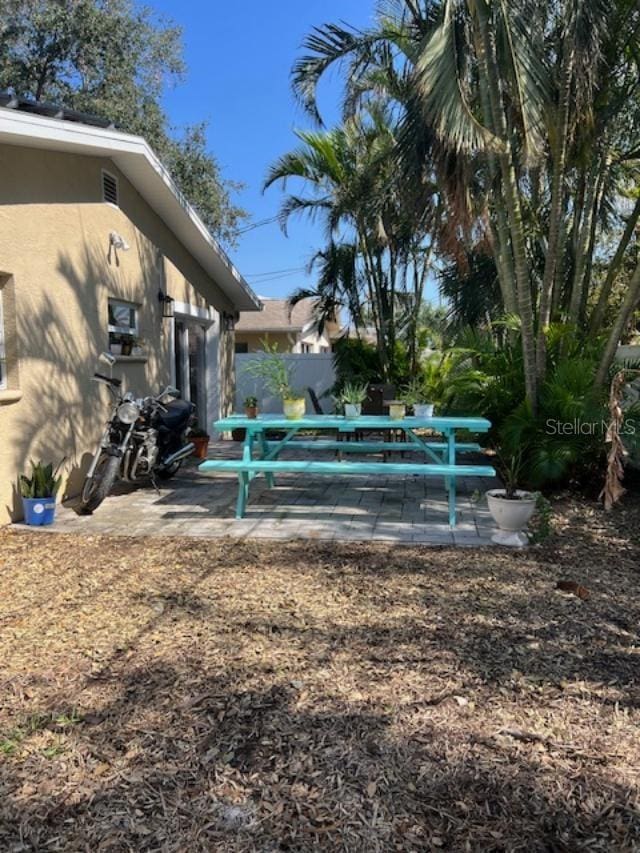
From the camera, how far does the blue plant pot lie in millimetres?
5755

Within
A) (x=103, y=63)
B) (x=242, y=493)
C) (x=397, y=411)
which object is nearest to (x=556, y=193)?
(x=397, y=411)

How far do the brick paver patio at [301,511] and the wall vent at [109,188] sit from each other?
3.55 metres

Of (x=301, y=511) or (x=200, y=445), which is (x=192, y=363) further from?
(x=301, y=511)

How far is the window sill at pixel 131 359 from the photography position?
7.88 metres

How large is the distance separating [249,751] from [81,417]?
17.6ft

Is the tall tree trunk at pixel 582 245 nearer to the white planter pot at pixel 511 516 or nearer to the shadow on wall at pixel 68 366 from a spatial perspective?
the white planter pot at pixel 511 516

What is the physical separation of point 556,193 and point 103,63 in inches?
548

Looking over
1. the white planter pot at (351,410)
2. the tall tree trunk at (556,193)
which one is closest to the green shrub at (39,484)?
the white planter pot at (351,410)

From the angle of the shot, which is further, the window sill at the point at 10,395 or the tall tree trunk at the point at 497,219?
the tall tree trunk at the point at 497,219

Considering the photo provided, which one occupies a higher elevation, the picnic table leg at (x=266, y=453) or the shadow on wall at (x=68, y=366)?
the shadow on wall at (x=68, y=366)

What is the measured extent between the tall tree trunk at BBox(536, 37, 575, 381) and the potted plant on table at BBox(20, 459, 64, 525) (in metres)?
5.23

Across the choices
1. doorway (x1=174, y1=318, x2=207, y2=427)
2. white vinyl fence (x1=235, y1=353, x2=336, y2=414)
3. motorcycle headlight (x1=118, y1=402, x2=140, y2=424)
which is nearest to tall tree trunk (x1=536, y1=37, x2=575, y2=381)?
motorcycle headlight (x1=118, y1=402, x2=140, y2=424)

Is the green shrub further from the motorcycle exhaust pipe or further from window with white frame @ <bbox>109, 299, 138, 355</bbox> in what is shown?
window with white frame @ <bbox>109, 299, 138, 355</bbox>

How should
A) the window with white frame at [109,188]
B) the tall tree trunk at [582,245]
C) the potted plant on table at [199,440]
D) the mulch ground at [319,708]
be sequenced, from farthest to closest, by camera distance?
the potted plant on table at [199,440] < the tall tree trunk at [582,245] < the window with white frame at [109,188] < the mulch ground at [319,708]
